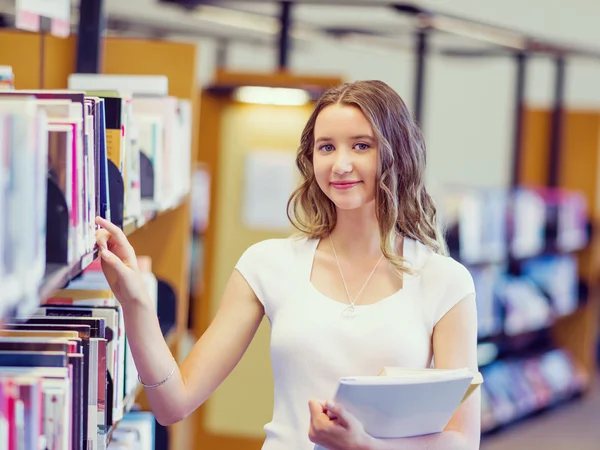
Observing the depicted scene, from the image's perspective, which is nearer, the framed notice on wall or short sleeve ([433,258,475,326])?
short sleeve ([433,258,475,326])

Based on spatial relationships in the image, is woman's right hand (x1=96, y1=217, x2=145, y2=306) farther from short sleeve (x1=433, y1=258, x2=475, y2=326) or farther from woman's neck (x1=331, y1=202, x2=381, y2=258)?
short sleeve (x1=433, y1=258, x2=475, y2=326)

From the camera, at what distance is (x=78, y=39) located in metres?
3.13

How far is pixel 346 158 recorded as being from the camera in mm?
1983

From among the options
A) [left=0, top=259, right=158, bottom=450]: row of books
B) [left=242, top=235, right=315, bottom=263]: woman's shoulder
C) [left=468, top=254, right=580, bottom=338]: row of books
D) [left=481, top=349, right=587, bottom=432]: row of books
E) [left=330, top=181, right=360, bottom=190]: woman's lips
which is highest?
[left=330, top=181, right=360, bottom=190]: woman's lips

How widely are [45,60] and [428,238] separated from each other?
1659 mm

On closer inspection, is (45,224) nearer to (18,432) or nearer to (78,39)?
(18,432)

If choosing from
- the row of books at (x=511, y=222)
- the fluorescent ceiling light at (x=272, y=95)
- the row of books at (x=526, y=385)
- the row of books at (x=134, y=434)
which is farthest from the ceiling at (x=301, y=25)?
the row of books at (x=526, y=385)

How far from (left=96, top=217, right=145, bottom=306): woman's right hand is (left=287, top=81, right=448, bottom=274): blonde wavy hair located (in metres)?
0.52

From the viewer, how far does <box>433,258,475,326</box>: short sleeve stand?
2041 millimetres

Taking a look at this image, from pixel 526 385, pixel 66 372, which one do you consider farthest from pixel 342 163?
pixel 526 385

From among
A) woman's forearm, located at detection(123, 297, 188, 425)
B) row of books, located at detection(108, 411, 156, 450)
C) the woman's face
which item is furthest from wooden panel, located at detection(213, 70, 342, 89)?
woman's forearm, located at detection(123, 297, 188, 425)

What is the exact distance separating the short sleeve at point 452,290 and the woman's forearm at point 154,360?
0.58m

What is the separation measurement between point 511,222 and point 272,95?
2155mm

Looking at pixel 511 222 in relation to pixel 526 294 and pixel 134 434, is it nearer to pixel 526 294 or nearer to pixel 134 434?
pixel 526 294
